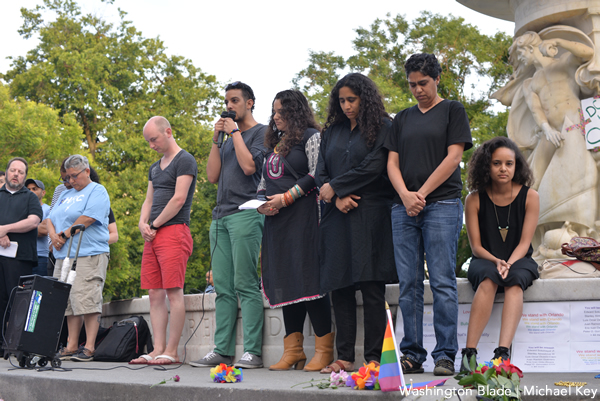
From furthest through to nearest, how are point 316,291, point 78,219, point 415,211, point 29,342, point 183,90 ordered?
point 183,90 < point 78,219 < point 29,342 < point 316,291 < point 415,211

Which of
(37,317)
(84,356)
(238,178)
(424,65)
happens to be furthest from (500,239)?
(84,356)

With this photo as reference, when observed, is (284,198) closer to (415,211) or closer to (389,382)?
(415,211)

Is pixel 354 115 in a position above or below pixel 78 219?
above

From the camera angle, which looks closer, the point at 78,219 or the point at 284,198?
the point at 284,198

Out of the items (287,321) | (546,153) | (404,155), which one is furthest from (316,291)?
(546,153)

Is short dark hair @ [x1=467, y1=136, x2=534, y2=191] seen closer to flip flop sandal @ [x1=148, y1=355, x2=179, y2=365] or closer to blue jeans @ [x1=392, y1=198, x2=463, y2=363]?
blue jeans @ [x1=392, y1=198, x2=463, y2=363]

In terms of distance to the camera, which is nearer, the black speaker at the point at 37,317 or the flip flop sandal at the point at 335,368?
the flip flop sandal at the point at 335,368

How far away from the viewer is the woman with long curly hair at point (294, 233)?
502cm

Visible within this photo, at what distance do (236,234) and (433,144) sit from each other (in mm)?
1889

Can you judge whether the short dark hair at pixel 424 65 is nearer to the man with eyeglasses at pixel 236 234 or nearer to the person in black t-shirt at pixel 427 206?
the person in black t-shirt at pixel 427 206

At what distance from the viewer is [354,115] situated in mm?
5008

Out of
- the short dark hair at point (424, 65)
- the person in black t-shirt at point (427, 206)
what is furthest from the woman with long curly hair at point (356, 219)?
the short dark hair at point (424, 65)

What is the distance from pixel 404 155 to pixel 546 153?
2.75 metres

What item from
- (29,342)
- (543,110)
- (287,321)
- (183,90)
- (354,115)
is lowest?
(29,342)
